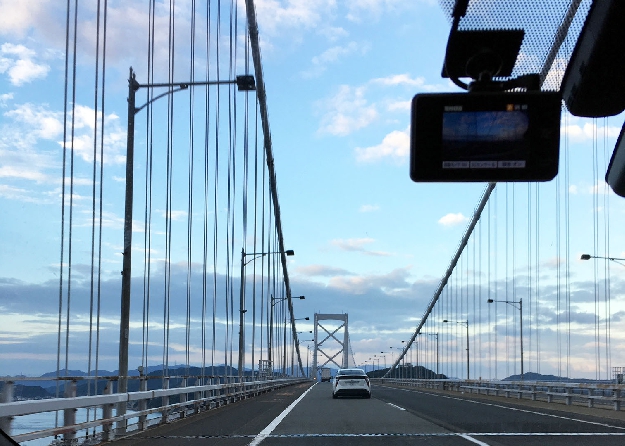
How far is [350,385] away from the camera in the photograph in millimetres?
33375

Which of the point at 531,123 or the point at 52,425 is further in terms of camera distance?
the point at 52,425

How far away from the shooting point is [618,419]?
19453mm

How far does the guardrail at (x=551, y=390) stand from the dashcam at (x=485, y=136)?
18.9 m

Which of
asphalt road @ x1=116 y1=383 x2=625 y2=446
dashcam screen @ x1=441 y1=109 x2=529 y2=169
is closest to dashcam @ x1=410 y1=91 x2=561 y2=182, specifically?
dashcam screen @ x1=441 y1=109 x2=529 y2=169

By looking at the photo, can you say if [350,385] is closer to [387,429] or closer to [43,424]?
[387,429]

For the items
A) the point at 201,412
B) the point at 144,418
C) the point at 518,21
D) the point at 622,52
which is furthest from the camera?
the point at 201,412

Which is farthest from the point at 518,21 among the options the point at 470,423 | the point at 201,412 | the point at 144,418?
the point at 201,412

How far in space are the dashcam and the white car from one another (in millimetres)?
28481

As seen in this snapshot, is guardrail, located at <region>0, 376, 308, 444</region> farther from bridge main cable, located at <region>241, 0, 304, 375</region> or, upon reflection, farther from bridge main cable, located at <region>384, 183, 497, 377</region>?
bridge main cable, located at <region>384, 183, 497, 377</region>

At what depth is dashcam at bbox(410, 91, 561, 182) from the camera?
Answer: 540 centimetres

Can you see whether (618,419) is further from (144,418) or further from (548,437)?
(144,418)

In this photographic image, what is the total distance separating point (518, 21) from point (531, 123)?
0.68m

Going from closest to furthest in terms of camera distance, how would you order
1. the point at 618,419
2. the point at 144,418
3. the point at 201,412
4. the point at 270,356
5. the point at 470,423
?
the point at 144,418
the point at 470,423
the point at 618,419
the point at 201,412
the point at 270,356

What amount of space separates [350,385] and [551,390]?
7614 millimetres
